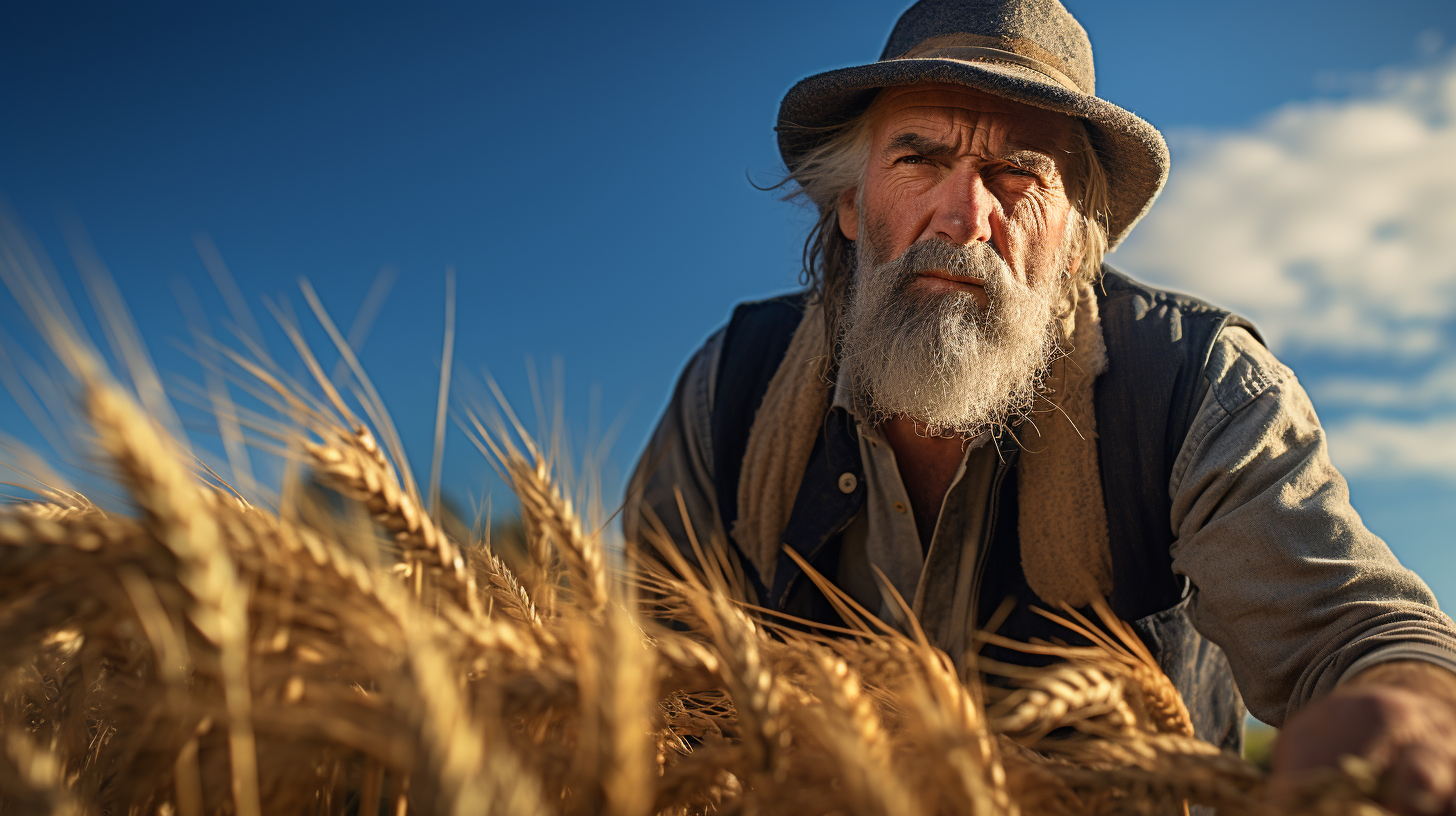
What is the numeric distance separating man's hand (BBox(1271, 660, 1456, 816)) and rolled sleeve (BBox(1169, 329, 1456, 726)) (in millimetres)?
417

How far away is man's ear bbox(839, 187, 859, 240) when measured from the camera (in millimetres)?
2766

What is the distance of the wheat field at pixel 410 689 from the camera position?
2.01ft

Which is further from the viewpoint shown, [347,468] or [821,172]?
[821,172]

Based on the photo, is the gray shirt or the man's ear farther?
the man's ear

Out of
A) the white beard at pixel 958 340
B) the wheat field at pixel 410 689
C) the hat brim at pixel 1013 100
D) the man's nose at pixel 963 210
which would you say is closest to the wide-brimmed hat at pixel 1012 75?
the hat brim at pixel 1013 100

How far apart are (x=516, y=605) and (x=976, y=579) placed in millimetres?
1561

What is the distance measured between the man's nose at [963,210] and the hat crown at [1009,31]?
0.44 meters

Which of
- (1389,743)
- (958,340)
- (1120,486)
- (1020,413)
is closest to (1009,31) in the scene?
(958,340)

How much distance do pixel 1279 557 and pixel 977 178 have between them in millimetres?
1204

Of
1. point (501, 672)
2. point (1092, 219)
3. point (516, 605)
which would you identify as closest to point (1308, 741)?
point (501, 672)

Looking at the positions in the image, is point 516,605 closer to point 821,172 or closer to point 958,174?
point 958,174

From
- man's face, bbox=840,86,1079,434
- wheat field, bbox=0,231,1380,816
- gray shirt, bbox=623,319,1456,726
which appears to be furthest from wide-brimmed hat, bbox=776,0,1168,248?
wheat field, bbox=0,231,1380,816

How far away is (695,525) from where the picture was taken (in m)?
3.03

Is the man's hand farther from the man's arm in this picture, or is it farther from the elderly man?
the elderly man
